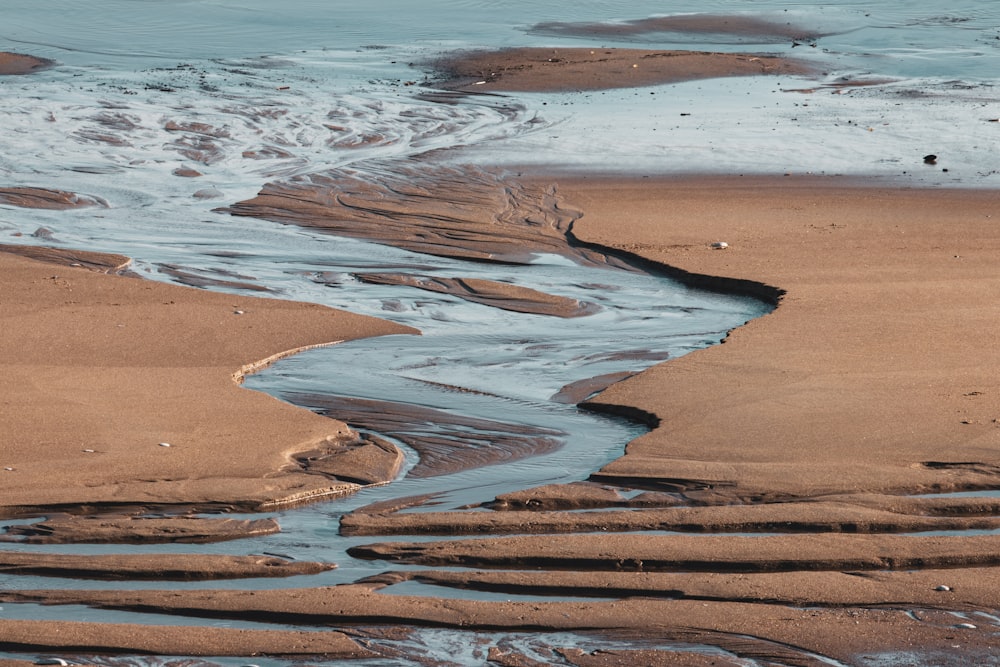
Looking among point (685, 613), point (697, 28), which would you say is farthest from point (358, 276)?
point (697, 28)

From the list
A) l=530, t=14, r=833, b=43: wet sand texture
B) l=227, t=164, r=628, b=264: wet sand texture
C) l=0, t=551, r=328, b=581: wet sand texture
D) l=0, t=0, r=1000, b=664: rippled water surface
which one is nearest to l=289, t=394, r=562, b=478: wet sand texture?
l=0, t=0, r=1000, b=664: rippled water surface

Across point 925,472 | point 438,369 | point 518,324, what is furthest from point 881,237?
point 925,472

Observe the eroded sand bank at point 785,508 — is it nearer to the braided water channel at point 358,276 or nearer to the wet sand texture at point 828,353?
the wet sand texture at point 828,353

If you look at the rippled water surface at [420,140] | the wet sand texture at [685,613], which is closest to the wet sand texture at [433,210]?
the rippled water surface at [420,140]

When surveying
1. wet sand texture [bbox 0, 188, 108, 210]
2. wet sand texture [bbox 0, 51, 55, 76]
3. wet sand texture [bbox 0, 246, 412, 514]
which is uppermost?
wet sand texture [bbox 0, 51, 55, 76]

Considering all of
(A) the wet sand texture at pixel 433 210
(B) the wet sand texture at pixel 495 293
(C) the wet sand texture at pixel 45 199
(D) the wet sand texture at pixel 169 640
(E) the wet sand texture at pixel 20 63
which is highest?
(E) the wet sand texture at pixel 20 63

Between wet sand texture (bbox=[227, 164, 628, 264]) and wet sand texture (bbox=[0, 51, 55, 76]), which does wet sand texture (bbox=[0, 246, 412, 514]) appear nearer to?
wet sand texture (bbox=[227, 164, 628, 264])
